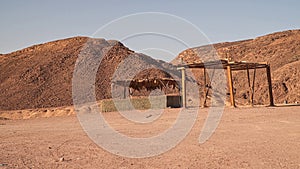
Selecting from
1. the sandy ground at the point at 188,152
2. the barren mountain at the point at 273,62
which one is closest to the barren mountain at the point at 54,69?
the barren mountain at the point at 273,62

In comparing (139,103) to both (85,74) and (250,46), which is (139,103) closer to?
(85,74)

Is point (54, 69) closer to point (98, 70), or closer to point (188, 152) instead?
point (98, 70)

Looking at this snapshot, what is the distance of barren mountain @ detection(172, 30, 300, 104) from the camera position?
43.8 m

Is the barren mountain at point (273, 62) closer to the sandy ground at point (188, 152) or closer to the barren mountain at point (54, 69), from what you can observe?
the barren mountain at point (54, 69)

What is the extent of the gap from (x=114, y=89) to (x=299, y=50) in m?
29.5

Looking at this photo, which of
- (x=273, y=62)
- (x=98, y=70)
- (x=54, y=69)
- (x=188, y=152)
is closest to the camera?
(x=188, y=152)

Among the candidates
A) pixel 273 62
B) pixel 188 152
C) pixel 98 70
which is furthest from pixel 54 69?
pixel 188 152

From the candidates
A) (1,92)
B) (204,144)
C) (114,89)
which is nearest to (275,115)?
(204,144)

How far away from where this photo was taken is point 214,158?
830cm

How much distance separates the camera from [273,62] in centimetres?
5978

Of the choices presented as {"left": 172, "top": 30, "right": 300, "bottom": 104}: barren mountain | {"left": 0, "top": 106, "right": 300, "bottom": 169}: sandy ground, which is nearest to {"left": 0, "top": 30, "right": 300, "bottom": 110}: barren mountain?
{"left": 172, "top": 30, "right": 300, "bottom": 104}: barren mountain

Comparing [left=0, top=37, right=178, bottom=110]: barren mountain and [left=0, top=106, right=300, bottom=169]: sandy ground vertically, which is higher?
[left=0, top=37, right=178, bottom=110]: barren mountain

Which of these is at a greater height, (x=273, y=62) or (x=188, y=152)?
(x=273, y=62)

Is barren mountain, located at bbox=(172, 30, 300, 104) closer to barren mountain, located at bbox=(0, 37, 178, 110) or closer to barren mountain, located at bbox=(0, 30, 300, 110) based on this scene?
barren mountain, located at bbox=(0, 30, 300, 110)
